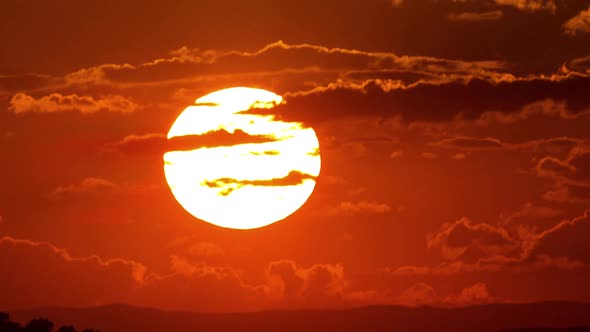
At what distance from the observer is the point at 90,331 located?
112250 mm

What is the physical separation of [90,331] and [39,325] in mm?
6482

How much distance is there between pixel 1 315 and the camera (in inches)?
4619

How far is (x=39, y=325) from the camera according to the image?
4552 inches

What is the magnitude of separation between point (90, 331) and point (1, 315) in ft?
35.8

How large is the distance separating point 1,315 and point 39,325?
4504 mm
